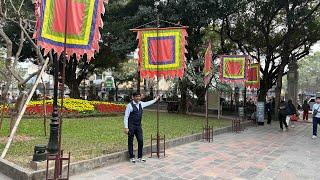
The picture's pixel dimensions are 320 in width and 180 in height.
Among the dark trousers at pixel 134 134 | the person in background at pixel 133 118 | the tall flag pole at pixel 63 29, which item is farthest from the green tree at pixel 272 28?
the tall flag pole at pixel 63 29

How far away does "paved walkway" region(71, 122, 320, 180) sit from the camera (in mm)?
7945

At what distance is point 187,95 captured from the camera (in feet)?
84.6

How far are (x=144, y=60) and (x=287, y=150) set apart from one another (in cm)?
543

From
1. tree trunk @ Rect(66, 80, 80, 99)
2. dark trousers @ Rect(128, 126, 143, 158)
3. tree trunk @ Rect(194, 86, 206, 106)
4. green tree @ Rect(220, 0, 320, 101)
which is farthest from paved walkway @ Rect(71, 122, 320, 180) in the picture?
tree trunk @ Rect(66, 80, 80, 99)

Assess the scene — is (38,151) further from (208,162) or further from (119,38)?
(119,38)

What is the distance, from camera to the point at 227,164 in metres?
9.15

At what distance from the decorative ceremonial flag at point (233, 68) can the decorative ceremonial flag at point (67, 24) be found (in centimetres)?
1138

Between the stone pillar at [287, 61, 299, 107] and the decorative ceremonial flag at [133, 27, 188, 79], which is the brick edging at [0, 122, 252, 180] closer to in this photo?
the decorative ceremonial flag at [133, 27, 188, 79]

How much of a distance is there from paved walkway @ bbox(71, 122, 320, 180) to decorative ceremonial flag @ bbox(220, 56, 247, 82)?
558cm

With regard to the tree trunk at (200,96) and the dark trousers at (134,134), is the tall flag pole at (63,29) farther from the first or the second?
the tree trunk at (200,96)

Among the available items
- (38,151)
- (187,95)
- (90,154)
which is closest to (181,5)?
(187,95)

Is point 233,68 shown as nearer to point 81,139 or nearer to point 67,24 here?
point 81,139

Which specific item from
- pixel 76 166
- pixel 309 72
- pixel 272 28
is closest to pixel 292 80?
pixel 272 28

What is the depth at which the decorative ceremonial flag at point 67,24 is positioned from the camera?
7.02 metres
